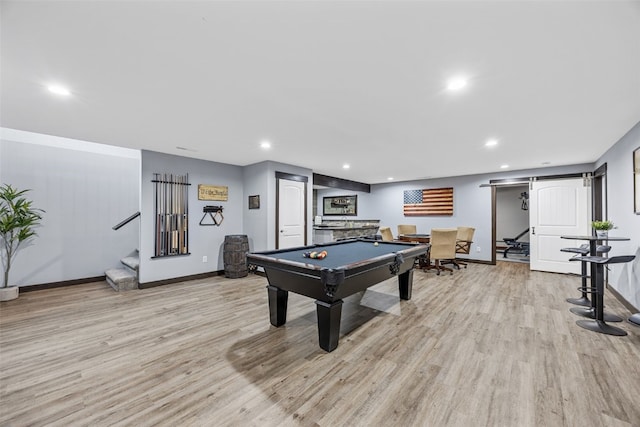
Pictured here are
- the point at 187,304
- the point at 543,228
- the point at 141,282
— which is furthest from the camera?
the point at 543,228

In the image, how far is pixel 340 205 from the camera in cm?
950

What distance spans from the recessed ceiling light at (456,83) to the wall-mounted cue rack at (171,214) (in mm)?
4541

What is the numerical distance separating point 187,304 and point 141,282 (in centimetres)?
140

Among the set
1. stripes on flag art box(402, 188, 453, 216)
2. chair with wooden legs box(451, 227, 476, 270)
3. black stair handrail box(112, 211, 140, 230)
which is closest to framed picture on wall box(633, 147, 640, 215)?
chair with wooden legs box(451, 227, 476, 270)

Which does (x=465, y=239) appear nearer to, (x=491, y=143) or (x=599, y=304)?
(x=491, y=143)

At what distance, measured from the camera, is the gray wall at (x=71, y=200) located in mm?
4066

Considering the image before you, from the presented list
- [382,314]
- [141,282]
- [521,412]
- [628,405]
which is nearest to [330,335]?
[382,314]

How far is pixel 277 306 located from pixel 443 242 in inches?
157

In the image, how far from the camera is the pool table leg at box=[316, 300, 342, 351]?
7.45 ft

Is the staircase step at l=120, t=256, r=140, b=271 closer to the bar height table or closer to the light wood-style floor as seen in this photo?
the light wood-style floor

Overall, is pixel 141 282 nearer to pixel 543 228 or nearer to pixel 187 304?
pixel 187 304

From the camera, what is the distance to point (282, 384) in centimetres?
185

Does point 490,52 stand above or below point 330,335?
above

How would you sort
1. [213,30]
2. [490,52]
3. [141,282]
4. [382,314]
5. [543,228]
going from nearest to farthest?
[213,30]
[490,52]
[382,314]
[141,282]
[543,228]
